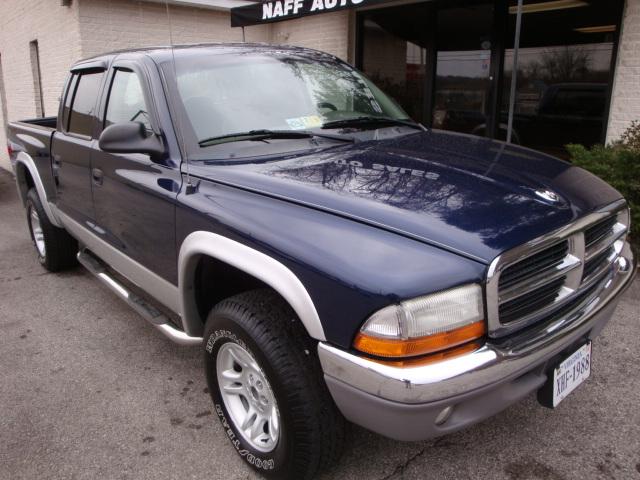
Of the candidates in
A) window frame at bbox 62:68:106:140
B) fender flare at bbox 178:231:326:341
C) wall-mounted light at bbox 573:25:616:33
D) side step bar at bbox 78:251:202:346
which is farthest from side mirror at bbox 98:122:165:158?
wall-mounted light at bbox 573:25:616:33

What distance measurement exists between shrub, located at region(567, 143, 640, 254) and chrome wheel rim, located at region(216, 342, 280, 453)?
12.9 feet

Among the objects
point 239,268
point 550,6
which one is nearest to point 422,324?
point 239,268

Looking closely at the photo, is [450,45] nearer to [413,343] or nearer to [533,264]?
[533,264]

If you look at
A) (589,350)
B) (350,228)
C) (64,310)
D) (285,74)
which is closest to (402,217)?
(350,228)

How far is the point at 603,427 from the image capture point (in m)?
2.70

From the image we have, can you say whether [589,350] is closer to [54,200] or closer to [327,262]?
[327,262]

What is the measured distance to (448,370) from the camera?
173 centimetres

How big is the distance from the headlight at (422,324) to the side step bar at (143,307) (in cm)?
126

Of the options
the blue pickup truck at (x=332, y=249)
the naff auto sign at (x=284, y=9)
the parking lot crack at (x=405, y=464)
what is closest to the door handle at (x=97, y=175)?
the blue pickup truck at (x=332, y=249)

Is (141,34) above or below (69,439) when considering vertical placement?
above

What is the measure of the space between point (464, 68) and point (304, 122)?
5751 mm

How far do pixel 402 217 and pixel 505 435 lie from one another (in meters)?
1.41

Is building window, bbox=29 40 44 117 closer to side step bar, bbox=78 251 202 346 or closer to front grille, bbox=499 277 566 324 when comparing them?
side step bar, bbox=78 251 202 346

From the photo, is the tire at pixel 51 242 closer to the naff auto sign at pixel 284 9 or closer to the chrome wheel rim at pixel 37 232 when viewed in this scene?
the chrome wheel rim at pixel 37 232
